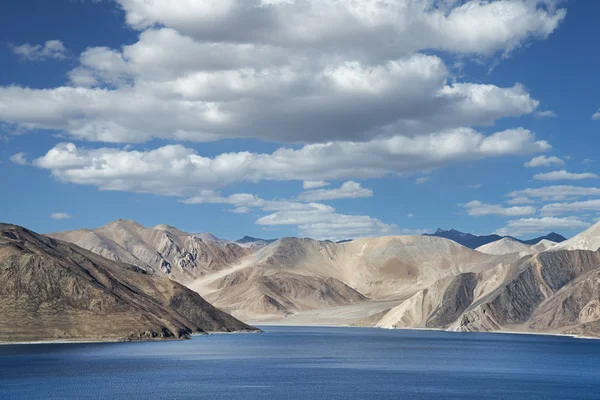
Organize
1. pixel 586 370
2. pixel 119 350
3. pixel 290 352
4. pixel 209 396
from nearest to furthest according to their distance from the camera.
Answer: pixel 209 396 → pixel 586 370 → pixel 119 350 → pixel 290 352

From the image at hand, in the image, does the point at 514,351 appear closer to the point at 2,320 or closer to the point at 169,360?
the point at 169,360

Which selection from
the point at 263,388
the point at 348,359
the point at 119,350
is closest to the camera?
the point at 263,388

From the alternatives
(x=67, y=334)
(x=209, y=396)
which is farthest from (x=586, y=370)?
(x=67, y=334)

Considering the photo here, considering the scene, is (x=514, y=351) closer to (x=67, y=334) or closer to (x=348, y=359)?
(x=348, y=359)

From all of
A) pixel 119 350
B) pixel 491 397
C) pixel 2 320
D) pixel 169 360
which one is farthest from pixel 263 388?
pixel 2 320

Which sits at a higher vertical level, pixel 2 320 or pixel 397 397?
pixel 2 320

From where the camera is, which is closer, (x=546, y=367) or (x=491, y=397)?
(x=491, y=397)
